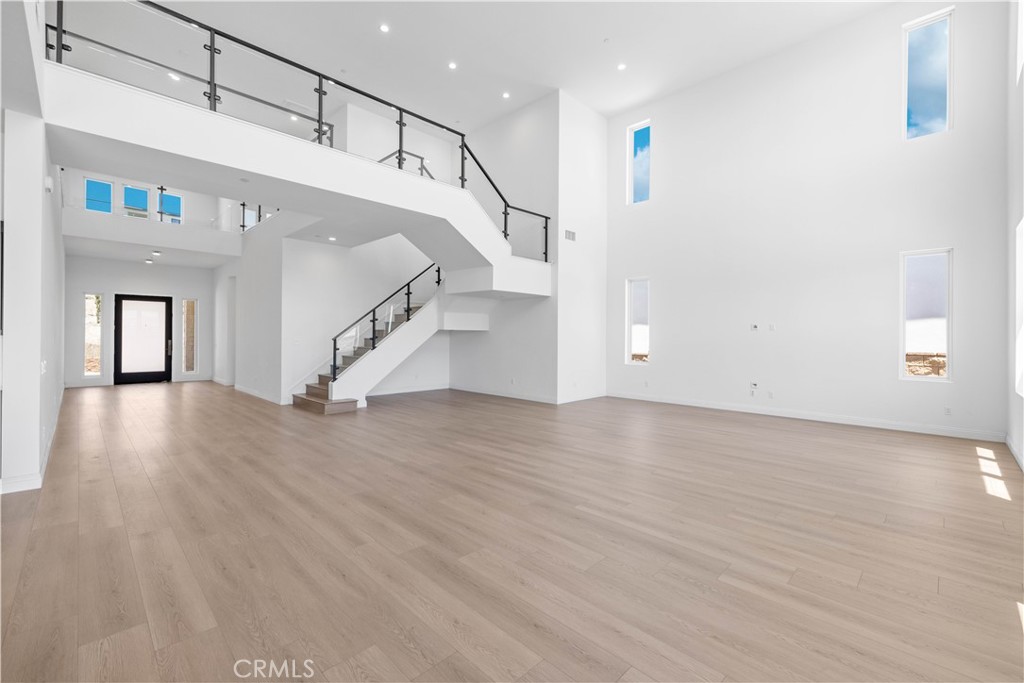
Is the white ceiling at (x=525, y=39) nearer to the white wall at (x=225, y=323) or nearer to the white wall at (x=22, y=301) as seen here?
the white wall at (x=22, y=301)

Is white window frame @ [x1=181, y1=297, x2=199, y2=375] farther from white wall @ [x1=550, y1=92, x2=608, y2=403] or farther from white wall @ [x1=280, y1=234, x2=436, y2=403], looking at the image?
white wall @ [x1=550, y1=92, x2=608, y2=403]

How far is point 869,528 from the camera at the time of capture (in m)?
3.29

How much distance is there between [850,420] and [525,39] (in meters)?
8.46

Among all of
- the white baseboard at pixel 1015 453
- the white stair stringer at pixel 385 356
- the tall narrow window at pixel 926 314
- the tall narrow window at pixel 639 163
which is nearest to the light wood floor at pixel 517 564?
the white baseboard at pixel 1015 453

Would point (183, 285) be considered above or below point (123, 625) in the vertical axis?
above

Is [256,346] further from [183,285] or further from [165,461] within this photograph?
[165,461]

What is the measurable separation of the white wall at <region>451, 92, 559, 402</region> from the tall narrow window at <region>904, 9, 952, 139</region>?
5.77 m

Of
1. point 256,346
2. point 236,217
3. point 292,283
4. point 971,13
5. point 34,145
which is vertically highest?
point 971,13

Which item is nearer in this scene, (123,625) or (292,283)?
(123,625)

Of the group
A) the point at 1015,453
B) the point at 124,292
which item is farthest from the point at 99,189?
the point at 1015,453

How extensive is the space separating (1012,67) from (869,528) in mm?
6376

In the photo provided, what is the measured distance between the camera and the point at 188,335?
42.4ft

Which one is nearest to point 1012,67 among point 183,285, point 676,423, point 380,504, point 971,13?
point 971,13

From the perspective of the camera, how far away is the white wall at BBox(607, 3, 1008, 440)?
618 cm
